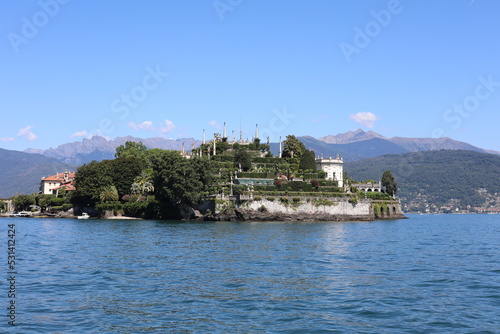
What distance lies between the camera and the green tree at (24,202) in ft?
422

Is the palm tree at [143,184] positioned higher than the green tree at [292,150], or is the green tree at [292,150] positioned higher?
the green tree at [292,150]

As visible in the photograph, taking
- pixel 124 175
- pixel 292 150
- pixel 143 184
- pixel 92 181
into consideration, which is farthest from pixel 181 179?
pixel 292 150

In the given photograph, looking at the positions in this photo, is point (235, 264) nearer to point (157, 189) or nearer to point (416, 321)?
point (416, 321)

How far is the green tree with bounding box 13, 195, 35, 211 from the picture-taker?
129 m

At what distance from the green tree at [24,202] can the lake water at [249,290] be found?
293ft

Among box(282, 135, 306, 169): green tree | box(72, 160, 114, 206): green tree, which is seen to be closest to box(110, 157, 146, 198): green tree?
box(72, 160, 114, 206): green tree

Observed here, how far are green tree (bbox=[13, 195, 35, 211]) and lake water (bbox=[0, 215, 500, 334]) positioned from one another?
89.2m

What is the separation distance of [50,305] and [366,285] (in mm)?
15665

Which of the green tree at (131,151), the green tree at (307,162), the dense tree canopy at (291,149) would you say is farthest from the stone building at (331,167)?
the green tree at (131,151)

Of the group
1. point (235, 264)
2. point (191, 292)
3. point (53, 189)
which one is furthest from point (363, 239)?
point (53, 189)

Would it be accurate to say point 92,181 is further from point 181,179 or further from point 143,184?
point 181,179

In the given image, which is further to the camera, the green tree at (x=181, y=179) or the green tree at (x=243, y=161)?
the green tree at (x=243, y=161)

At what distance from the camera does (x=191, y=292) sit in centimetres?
2677

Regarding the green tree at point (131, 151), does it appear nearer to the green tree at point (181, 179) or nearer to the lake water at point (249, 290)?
the green tree at point (181, 179)
